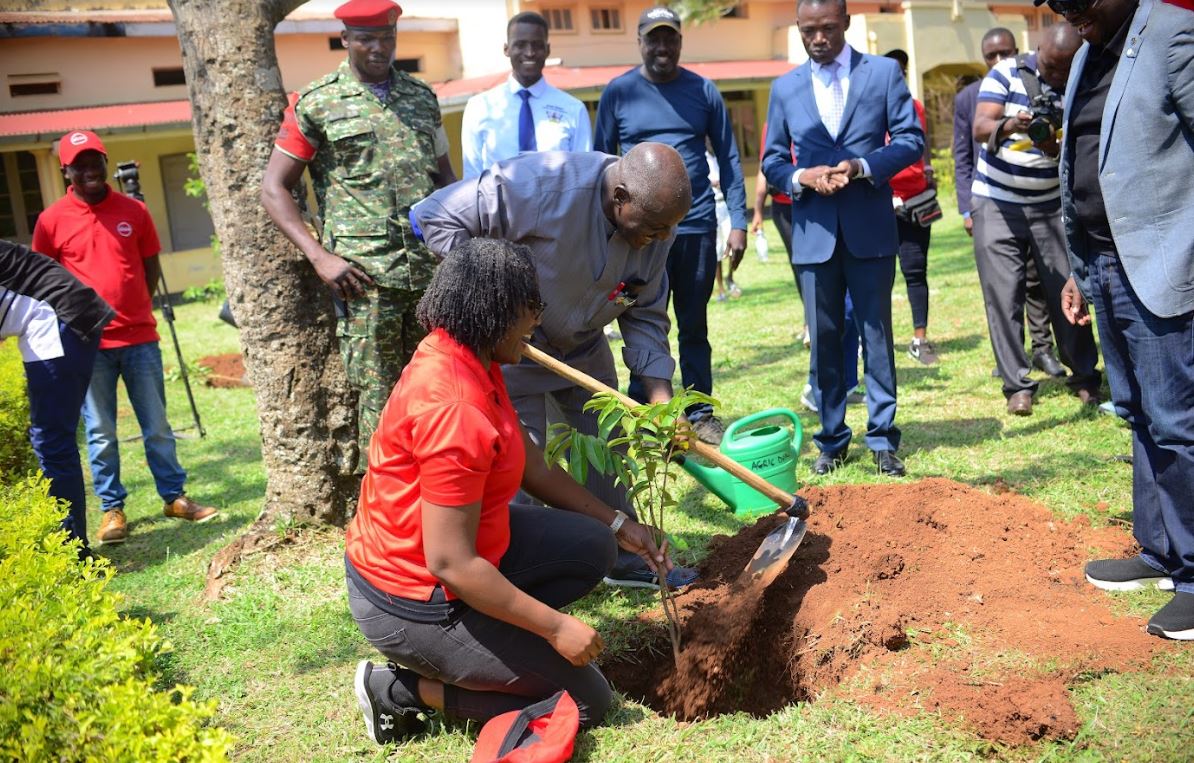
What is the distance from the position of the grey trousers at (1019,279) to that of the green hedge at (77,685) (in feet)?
16.4

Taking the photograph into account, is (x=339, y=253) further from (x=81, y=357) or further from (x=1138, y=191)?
(x=1138, y=191)

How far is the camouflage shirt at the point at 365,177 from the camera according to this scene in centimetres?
→ 467

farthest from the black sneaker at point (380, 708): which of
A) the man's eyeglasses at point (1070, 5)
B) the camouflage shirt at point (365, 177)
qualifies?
the man's eyeglasses at point (1070, 5)

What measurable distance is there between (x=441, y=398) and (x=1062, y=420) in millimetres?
4486

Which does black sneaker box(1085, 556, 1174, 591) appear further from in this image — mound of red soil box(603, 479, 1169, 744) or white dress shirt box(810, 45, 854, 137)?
white dress shirt box(810, 45, 854, 137)

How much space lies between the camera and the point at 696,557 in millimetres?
4719

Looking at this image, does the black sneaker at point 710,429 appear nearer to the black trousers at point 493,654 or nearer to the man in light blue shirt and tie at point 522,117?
the man in light blue shirt and tie at point 522,117

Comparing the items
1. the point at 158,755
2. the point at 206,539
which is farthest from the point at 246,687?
the point at 206,539

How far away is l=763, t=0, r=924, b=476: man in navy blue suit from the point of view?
538cm

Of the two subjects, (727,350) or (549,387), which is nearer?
(549,387)

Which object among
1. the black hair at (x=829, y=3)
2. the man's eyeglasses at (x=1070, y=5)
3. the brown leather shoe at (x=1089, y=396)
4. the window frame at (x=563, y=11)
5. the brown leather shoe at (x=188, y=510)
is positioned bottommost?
the brown leather shoe at (x=188, y=510)

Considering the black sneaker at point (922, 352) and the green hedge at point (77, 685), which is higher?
the green hedge at point (77, 685)

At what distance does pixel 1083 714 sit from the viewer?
3129 millimetres

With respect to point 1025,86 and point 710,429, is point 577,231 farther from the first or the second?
point 1025,86
